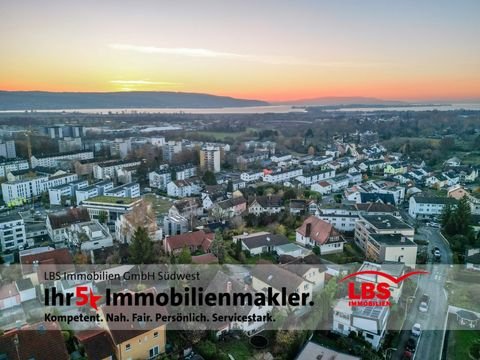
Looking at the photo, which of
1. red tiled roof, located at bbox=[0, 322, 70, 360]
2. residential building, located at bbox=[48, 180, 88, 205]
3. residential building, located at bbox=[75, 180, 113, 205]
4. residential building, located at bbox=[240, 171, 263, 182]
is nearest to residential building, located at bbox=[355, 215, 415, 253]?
red tiled roof, located at bbox=[0, 322, 70, 360]

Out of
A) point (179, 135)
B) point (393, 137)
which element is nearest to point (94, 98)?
point (179, 135)

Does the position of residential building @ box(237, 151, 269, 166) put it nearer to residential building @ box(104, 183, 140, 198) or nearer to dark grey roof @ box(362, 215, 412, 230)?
residential building @ box(104, 183, 140, 198)

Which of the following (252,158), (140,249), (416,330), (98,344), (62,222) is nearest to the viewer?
(98,344)

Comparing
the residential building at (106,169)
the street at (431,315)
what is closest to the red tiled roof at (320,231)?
the street at (431,315)

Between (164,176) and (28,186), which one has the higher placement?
(164,176)

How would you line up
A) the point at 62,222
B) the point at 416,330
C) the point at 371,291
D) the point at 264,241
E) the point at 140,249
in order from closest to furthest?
the point at 416,330 → the point at 371,291 → the point at 140,249 → the point at 264,241 → the point at 62,222

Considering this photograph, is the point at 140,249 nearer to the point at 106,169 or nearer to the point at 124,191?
the point at 124,191

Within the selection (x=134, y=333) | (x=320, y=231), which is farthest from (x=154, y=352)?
(x=320, y=231)
